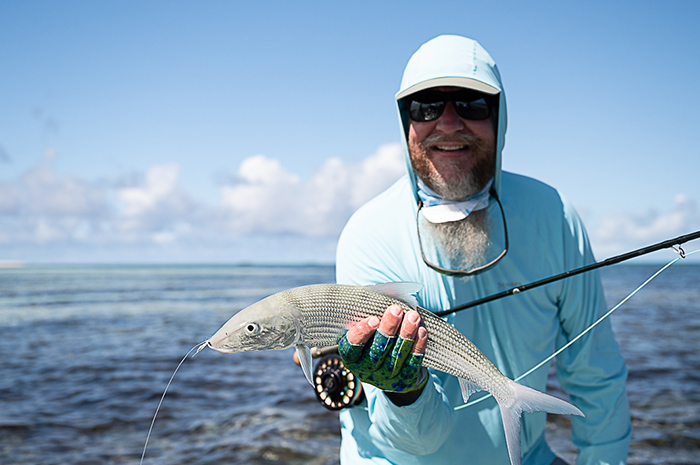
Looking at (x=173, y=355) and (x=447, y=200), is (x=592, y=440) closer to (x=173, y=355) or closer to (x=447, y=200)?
(x=447, y=200)

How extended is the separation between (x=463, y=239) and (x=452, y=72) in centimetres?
105

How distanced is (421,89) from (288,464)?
5.27m

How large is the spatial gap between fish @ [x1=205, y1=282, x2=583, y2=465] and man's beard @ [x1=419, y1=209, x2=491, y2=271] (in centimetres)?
87

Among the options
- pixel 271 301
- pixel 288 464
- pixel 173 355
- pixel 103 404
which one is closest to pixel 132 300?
pixel 173 355

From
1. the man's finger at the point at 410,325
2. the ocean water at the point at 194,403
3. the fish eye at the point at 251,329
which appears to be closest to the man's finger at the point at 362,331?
the man's finger at the point at 410,325

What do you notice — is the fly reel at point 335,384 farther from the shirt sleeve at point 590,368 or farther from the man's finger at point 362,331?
the shirt sleeve at point 590,368

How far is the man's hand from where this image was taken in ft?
7.09

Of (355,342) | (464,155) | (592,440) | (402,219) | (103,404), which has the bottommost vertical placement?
(103,404)

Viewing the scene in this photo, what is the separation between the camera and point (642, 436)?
6844mm

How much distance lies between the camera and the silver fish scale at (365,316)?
2172 mm

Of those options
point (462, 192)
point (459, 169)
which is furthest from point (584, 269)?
point (459, 169)

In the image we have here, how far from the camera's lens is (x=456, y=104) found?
3.03 metres

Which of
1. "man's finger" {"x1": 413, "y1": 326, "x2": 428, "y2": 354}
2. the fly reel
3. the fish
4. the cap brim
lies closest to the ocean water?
the fly reel

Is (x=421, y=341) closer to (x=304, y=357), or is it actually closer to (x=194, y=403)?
(x=304, y=357)
